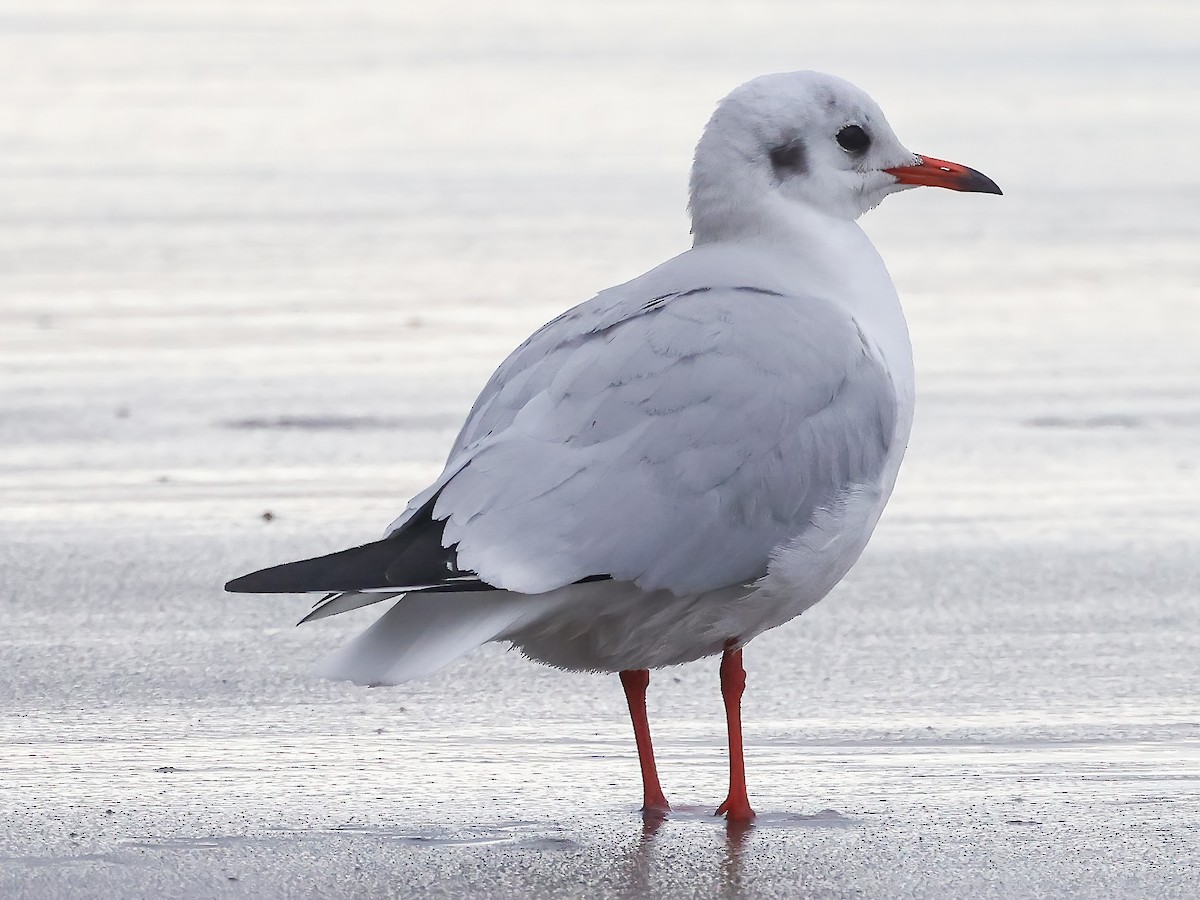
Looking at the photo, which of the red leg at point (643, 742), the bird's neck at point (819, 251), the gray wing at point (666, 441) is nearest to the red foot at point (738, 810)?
the red leg at point (643, 742)

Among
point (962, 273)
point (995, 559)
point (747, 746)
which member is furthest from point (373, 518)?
point (962, 273)

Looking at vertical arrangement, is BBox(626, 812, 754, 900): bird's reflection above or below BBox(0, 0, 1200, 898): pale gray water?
above

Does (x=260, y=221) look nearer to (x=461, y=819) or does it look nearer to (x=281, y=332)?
(x=281, y=332)

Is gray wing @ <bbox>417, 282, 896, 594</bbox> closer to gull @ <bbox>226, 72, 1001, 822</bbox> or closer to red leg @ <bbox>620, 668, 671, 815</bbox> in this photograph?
gull @ <bbox>226, 72, 1001, 822</bbox>

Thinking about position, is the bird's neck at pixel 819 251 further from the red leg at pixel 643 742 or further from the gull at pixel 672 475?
the red leg at pixel 643 742

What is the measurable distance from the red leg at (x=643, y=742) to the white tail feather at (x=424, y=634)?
0.54 m

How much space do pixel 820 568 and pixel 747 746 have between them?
2.01ft

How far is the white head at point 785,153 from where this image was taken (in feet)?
16.9

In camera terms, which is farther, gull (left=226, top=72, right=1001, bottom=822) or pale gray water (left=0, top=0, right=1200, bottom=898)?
pale gray water (left=0, top=0, right=1200, bottom=898)

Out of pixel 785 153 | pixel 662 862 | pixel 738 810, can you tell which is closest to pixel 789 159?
pixel 785 153

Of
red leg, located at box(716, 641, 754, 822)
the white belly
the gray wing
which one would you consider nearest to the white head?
the gray wing

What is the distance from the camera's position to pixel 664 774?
502 centimetres

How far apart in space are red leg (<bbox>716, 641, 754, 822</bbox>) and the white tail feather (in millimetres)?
592

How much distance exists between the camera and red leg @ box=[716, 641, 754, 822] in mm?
4641
